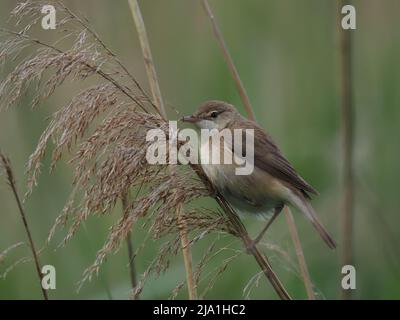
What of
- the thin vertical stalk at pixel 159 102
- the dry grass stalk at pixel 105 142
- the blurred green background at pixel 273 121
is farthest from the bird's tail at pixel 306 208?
the thin vertical stalk at pixel 159 102

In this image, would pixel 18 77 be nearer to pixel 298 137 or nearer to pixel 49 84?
pixel 49 84

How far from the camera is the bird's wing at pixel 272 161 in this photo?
344 centimetres

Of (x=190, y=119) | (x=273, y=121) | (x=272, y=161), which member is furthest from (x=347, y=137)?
(x=273, y=121)

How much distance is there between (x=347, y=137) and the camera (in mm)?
2324

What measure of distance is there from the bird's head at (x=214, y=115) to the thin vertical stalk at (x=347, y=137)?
4.68 feet

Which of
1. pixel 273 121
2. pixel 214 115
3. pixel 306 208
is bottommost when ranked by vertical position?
pixel 306 208

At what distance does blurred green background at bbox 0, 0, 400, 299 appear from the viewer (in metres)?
3.66

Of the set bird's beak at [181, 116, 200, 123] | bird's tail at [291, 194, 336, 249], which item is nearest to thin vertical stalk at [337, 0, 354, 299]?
bird's tail at [291, 194, 336, 249]

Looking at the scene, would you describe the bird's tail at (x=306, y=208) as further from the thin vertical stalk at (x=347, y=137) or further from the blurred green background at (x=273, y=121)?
the thin vertical stalk at (x=347, y=137)

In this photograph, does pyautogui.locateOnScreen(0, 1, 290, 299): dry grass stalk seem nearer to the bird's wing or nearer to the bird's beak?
the bird's wing

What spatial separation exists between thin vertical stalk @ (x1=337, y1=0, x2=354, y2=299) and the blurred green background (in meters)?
0.88

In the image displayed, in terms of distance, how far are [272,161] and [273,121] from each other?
3.09 ft

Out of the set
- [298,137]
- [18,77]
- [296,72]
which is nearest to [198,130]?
[298,137]

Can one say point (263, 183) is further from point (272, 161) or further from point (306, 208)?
point (306, 208)
